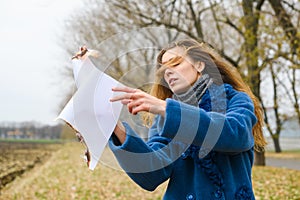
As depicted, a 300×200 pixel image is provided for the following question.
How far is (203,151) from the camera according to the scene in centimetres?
175

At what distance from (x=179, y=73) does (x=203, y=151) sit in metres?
0.31

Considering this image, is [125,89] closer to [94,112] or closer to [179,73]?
[94,112]

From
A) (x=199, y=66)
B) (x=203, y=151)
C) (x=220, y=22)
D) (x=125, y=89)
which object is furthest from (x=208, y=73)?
(x=220, y=22)

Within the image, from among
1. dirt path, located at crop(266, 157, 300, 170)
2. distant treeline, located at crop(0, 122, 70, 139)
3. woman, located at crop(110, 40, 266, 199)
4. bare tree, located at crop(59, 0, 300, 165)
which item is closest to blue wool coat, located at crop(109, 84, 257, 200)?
woman, located at crop(110, 40, 266, 199)

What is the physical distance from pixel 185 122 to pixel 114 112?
27 cm

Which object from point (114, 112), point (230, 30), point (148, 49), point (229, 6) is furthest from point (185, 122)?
point (230, 30)

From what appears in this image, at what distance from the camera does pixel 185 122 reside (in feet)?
4.88

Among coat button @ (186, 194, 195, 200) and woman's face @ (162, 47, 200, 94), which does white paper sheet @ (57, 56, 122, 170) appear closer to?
woman's face @ (162, 47, 200, 94)

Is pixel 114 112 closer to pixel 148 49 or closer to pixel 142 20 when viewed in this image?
pixel 148 49

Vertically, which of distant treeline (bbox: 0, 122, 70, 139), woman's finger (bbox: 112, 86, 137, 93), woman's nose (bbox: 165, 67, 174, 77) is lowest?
distant treeline (bbox: 0, 122, 70, 139)

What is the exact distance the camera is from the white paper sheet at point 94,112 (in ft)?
5.33

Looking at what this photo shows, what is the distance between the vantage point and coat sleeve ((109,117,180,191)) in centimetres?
165

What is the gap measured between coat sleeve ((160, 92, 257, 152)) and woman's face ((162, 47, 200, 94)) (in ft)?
0.62

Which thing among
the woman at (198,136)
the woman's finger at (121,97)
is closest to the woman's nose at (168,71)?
the woman at (198,136)
